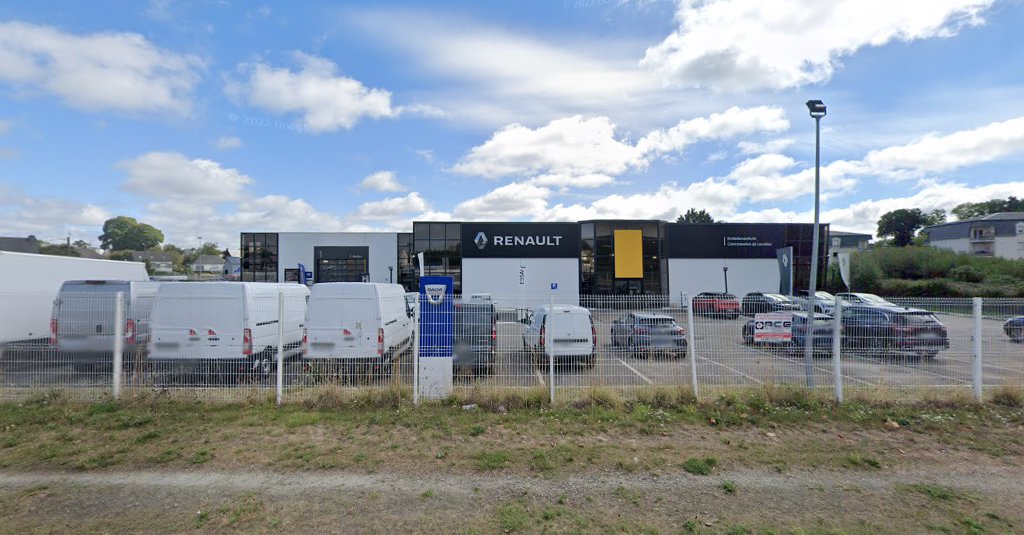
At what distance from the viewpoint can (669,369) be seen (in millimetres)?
7430

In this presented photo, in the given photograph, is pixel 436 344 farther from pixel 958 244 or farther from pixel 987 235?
pixel 958 244

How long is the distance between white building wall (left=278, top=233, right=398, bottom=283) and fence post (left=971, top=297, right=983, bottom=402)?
37428mm

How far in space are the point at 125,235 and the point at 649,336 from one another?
432ft

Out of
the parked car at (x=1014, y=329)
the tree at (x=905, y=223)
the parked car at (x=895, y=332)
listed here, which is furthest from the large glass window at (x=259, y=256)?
the tree at (x=905, y=223)

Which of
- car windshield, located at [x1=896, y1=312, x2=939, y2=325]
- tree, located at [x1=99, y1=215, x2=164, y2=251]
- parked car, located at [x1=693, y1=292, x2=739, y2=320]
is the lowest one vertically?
car windshield, located at [x1=896, y1=312, x2=939, y2=325]

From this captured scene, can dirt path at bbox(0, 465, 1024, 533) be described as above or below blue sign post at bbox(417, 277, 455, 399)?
below

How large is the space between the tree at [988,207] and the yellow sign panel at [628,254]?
10328 cm

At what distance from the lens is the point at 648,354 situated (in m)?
7.44

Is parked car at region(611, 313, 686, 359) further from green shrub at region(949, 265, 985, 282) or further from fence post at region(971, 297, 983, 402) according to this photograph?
green shrub at region(949, 265, 985, 282)

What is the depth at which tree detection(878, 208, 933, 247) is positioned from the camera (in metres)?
97.4

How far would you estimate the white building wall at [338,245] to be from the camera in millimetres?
39656

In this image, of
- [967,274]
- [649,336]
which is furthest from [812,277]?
[967,274]

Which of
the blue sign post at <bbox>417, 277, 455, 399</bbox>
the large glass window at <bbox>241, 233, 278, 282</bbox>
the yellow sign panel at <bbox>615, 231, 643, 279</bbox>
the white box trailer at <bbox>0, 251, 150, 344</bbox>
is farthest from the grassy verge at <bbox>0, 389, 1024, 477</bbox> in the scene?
the large glass window at <bbox>241, 233, 278, 282</bbox>

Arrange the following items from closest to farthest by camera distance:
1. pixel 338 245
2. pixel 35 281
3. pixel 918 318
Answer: pixel 918 318
pixel 35 281
pixel 338 245
